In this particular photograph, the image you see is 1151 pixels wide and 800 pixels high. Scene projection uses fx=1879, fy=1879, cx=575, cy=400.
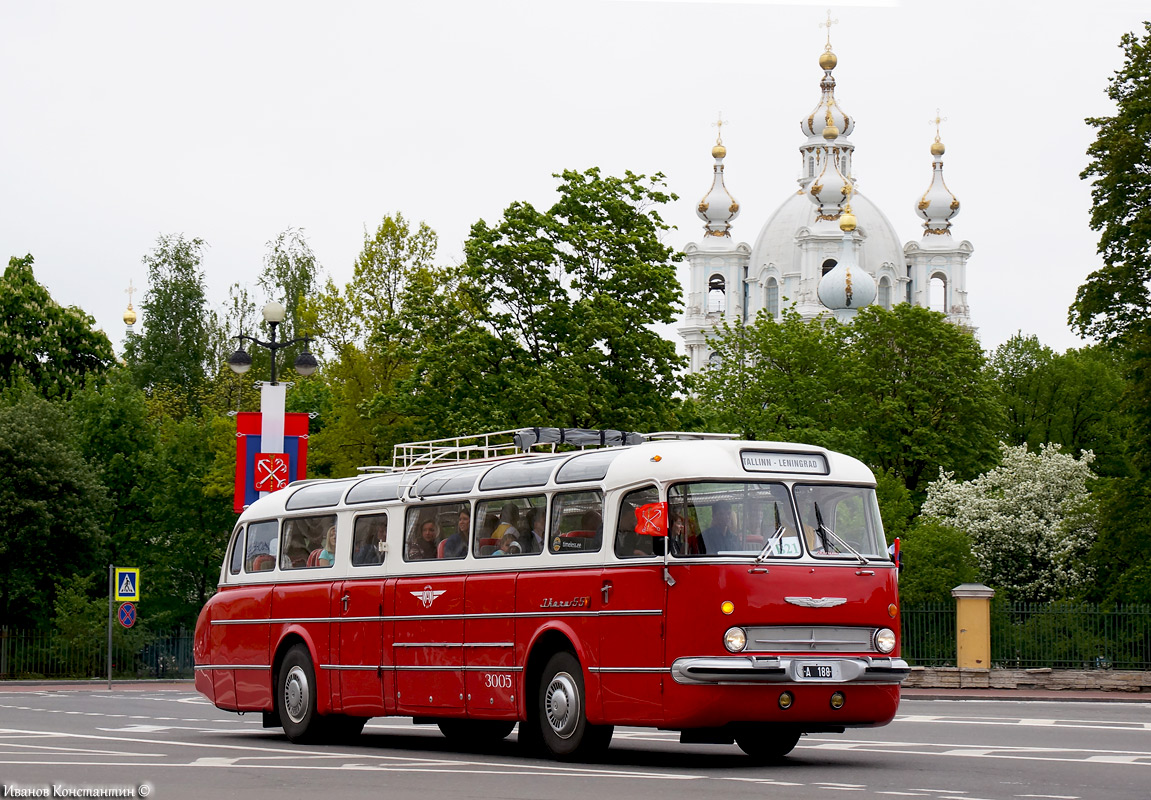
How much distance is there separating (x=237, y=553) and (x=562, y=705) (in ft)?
22.6

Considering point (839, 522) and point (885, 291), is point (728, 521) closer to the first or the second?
point (839, 522)

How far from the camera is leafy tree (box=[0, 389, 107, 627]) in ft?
178

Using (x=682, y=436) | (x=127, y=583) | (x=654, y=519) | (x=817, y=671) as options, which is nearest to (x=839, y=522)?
(x=817, y=671)

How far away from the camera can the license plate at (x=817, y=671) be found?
1565cm

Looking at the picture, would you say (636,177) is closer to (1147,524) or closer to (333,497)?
(1147,524)

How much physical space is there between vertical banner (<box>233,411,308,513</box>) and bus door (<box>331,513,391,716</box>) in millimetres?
10860

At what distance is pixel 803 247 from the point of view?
396 ft

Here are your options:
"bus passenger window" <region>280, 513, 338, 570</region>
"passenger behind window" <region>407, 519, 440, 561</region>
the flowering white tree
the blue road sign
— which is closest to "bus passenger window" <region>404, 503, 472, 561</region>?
"passenger behind window" <region>407, 519, 440, 561</region>

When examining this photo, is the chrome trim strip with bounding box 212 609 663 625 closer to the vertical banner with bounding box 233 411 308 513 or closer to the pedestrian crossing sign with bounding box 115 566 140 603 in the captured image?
the vertical banner with bounding box 233 411 308 513

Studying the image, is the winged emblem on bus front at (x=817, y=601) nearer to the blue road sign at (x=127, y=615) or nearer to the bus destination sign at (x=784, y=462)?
the bus destination sign at (x=784, y=462)

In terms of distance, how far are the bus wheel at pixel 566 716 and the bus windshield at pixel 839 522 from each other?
2429 millimetres

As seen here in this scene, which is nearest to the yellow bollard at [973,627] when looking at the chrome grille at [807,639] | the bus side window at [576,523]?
the bus side window at [576,523]

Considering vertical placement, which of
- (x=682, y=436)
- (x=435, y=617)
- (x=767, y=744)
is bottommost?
(x=767, y=744)

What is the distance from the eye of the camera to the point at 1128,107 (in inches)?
1753
